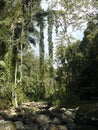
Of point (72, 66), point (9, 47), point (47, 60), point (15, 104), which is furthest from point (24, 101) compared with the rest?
point (47, 60)

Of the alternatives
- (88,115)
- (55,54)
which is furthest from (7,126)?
(55,54)

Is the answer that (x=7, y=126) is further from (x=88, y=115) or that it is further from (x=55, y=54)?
(x=55, y=54)

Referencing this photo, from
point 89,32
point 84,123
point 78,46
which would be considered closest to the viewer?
point 84,123

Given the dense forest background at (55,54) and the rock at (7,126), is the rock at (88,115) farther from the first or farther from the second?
the dense forest background at (55,54)

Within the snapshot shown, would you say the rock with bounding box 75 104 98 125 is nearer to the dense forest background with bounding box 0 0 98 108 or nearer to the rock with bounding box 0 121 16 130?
the rock with bounding box 0 121 16 130

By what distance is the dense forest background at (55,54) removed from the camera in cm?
2864

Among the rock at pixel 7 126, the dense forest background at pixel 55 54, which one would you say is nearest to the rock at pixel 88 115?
the rock at pixel 7 126

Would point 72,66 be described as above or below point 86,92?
above

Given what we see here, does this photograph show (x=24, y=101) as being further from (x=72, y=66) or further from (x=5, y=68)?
(x=72, y=66)

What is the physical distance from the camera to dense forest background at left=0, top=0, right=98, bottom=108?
2864cm

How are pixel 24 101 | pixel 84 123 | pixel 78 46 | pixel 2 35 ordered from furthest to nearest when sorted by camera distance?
pixel 78 46, pixel 24 101, pixel 2 35, pixel 84 123

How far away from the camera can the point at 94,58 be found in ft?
108

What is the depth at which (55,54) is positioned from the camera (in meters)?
45.8

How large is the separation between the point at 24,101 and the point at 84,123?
55.3 ft
